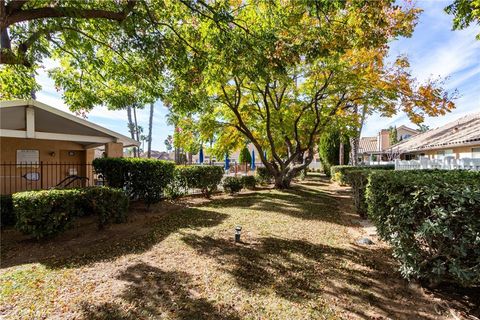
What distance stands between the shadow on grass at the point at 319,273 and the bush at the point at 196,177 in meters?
→ 5.81

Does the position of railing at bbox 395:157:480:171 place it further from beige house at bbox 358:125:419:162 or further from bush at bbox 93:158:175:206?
beige house at bbox 358:125:419:162

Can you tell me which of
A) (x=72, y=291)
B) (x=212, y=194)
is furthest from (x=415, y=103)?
(x=72, y=291)

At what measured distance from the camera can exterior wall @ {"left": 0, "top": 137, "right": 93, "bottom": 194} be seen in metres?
9.63

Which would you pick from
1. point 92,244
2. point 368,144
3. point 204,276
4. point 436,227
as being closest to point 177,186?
point 92,244

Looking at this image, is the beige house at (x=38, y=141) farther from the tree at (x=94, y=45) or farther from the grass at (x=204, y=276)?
the grass at (x=204, y=276)

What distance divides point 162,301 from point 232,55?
540 centimetres

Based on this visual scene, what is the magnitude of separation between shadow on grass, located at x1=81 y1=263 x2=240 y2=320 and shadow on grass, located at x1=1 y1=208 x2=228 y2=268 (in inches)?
54.0

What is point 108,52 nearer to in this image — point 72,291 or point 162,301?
point 72,291

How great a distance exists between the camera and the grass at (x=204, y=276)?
3.09 meters

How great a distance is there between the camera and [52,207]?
524 centimetres

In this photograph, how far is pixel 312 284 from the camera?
12.2 feet

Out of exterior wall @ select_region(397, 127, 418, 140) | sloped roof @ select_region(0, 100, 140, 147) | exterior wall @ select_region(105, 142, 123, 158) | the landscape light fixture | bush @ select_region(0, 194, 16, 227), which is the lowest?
the landscape light fixture

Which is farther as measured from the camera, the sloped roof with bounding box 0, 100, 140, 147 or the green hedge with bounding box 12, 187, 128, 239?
the sloped roof with bounding box 0, 100, 140, 147

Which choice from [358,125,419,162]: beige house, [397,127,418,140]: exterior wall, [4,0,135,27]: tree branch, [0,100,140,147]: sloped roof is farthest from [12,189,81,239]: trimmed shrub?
[397,127,418,140]: exterior wall
